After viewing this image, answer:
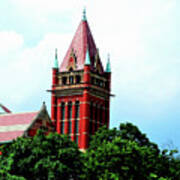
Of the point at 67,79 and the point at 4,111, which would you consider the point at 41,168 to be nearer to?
the point at 4,111

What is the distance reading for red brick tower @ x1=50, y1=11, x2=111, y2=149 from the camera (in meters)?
89.1

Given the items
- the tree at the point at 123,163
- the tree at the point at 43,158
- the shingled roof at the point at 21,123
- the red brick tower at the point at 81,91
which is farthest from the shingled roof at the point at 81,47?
the tree at the point at 123,163

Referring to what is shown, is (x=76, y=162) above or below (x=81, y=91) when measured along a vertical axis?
below

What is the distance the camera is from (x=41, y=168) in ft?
191

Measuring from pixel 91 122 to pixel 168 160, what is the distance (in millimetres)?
27233

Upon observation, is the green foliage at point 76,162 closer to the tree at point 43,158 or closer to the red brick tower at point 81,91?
the tree at point 43,158

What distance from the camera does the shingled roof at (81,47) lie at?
91.2 m

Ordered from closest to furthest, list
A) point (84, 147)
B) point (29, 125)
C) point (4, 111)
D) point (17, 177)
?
point (17, 177) → point (29, 125) → point (4, 111) → point (84, 147)

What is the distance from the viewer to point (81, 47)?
91.5 metres

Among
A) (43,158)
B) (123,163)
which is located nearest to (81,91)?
(43,158)

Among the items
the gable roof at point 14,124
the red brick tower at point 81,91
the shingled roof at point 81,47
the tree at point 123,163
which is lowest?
the tree at point 123,163

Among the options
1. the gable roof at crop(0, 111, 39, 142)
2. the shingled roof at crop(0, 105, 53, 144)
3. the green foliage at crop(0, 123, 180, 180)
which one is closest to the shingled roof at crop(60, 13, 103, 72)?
the shingled roof at crop(0, 105, 53, 144)

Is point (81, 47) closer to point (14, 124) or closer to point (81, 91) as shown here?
point (81, 91)

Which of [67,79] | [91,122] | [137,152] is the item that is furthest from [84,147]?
[137,152]
